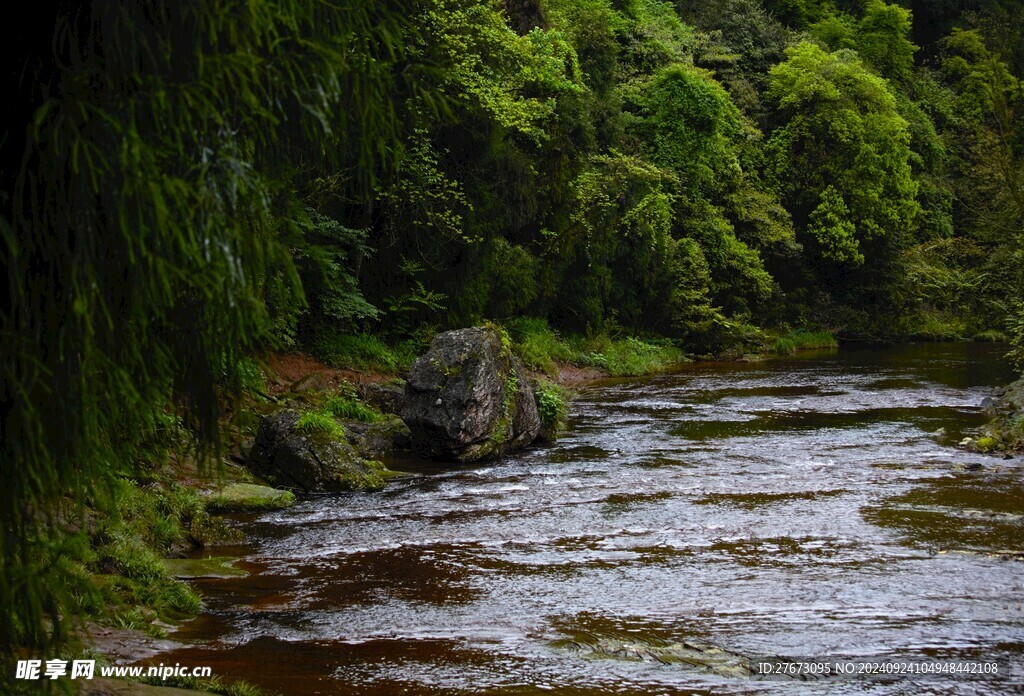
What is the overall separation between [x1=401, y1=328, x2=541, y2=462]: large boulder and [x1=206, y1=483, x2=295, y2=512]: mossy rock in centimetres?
356

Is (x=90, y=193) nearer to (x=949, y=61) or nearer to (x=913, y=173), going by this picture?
(x=913, y=173)

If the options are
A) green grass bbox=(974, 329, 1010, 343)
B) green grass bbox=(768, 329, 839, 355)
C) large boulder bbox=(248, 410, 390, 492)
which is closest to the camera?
large boulder bbox=(248, 410, 390, 492)

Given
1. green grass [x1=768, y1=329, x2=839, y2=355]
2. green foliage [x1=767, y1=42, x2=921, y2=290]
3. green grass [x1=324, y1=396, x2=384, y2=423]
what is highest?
green foliage [x1=767, y1=42, x2=921, y2=290]

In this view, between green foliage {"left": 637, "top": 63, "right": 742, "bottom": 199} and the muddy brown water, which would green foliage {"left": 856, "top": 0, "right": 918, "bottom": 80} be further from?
the muddy brown water

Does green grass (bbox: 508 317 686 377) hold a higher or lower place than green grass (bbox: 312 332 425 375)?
lower

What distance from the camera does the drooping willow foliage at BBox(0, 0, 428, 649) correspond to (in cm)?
331

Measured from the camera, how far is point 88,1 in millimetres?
3568

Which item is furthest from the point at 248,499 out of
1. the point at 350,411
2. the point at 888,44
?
the point at 888,44

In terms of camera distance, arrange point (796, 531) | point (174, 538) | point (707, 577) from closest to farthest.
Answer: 1. point (707, 577)
2. point (174, 538)
3. point (796, 531)

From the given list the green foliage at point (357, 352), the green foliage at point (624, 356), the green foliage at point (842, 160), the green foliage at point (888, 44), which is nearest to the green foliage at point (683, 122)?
the green foliage at point (624, 356)

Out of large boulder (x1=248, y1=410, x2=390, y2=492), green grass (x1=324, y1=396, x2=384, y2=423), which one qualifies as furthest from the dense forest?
large boulder (x1=248, y1=410, x2=390, y2=492)

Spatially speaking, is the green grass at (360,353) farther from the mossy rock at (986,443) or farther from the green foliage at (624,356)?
the mossy rock at (986,443)

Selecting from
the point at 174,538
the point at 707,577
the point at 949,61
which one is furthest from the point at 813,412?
the point at 949,61

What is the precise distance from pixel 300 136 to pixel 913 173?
167 feet
